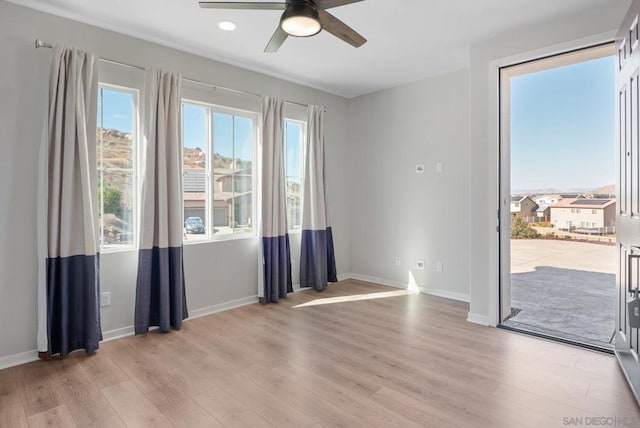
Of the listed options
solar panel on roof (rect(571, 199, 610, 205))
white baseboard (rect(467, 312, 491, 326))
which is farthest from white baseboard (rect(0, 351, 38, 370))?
solar panel on roof (rect(571, 199, 610, 205))

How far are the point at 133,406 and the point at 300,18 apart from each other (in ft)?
8.25

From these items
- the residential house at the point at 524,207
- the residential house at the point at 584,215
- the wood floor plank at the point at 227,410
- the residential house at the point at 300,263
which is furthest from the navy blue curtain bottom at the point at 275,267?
the residential house at the point at 584,215

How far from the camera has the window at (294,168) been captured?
4883 millimetres

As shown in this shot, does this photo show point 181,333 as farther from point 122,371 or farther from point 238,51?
point 238,51

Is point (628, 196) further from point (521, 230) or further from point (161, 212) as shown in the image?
point (521, 230)

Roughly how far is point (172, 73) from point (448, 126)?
3.15 meters

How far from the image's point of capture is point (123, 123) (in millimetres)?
3338

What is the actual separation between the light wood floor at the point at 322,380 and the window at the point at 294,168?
1752mm

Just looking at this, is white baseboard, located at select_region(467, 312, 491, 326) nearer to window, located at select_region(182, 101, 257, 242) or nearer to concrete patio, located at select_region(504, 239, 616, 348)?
concrete patio, located at select_region(504, 239, 616, 348)

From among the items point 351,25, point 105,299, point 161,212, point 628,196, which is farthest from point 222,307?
point 628,196

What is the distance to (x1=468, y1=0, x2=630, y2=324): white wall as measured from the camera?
10.6ft

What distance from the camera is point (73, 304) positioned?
9.37ft

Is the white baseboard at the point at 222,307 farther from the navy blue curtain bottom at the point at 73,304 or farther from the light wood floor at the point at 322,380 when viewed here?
the navy blue curtain bottom at the point at 73,304

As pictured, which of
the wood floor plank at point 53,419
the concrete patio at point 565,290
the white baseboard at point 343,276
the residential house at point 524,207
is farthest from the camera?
the residential house at point 524,207
